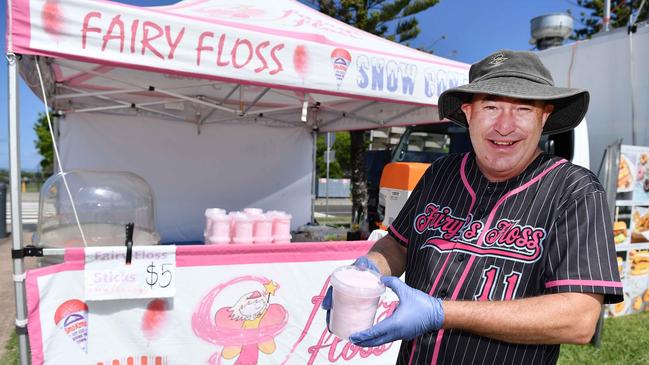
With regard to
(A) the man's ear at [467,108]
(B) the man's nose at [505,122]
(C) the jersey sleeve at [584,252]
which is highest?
(A) the man's ear at [467,108]

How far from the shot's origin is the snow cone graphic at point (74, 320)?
2.15 m

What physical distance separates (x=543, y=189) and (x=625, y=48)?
480 cm

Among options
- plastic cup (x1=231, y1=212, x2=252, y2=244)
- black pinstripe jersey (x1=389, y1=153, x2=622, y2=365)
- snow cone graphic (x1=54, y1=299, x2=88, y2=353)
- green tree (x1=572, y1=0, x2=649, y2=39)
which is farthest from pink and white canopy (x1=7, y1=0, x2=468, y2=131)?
green tree (x1=572, y1=0, x2=649, y2=39)

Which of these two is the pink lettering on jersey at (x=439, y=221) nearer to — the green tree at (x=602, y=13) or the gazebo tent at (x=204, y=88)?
the gazebo tent at (x=204, y=88)

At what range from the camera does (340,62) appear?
10.1ft

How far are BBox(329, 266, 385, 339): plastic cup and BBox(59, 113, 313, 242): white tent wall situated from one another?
18.3ft

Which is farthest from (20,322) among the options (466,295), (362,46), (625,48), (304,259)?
(625,48)

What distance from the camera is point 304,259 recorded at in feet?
8.58

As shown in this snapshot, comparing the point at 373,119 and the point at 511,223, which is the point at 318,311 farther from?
the point at 373,119

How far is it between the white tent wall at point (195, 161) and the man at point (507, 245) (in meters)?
5.49

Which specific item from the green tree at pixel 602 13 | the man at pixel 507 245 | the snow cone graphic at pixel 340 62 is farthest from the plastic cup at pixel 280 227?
the green tree at pixel 602 13

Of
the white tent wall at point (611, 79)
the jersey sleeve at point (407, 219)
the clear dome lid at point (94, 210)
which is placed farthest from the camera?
the white tent wall at point (611, 79)

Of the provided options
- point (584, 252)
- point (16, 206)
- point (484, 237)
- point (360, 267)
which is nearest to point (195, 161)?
Result: point (16, 206)

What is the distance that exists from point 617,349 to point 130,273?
4068mm
